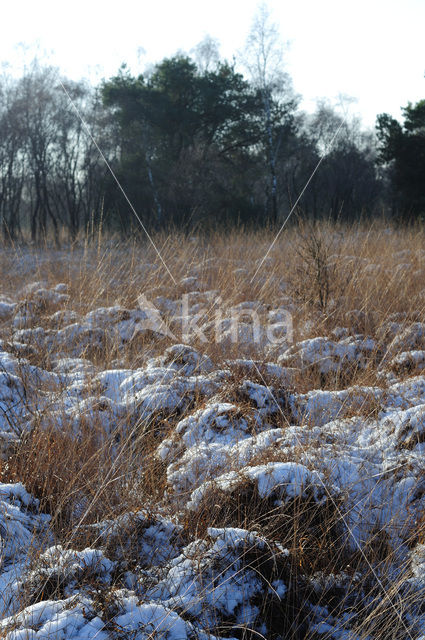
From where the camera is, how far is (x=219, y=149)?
18.0 metres

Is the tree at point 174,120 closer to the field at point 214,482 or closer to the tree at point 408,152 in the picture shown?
the tree at point 408,152

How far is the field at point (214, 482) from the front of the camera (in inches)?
67.5

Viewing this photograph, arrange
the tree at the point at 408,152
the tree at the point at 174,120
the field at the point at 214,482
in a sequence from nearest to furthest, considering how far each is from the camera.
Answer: the field at the point at 214,482 → the tree at the point at 408,152 → the tree at the point at 174,120

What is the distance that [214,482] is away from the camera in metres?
2.14

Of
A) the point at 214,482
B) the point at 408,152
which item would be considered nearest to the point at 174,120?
the point at 408,152

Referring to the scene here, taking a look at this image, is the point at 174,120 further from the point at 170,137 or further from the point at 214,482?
the point at 214,482

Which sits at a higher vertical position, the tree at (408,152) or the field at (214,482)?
the tree at (408,152)

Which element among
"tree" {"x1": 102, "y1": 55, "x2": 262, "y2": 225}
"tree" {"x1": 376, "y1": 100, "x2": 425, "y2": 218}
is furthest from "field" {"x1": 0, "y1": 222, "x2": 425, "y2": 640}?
"tree" {"x1": 102, "y1": 55, "x2": 262, "y2": 225}

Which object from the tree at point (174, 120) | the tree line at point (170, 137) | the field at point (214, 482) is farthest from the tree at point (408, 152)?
the field at point (214, 482)

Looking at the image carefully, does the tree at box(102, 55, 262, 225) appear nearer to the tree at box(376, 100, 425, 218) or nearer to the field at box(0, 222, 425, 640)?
the tree at box(376, 100, 425, 218)

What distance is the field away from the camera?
1.71 meters

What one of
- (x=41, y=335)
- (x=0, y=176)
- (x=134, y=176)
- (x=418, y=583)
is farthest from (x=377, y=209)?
(x=418, y=583)

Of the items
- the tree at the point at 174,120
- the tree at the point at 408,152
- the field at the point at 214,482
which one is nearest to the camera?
the field at the point at 214,482

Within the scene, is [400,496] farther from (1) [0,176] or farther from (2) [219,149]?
(1) [0,176]
